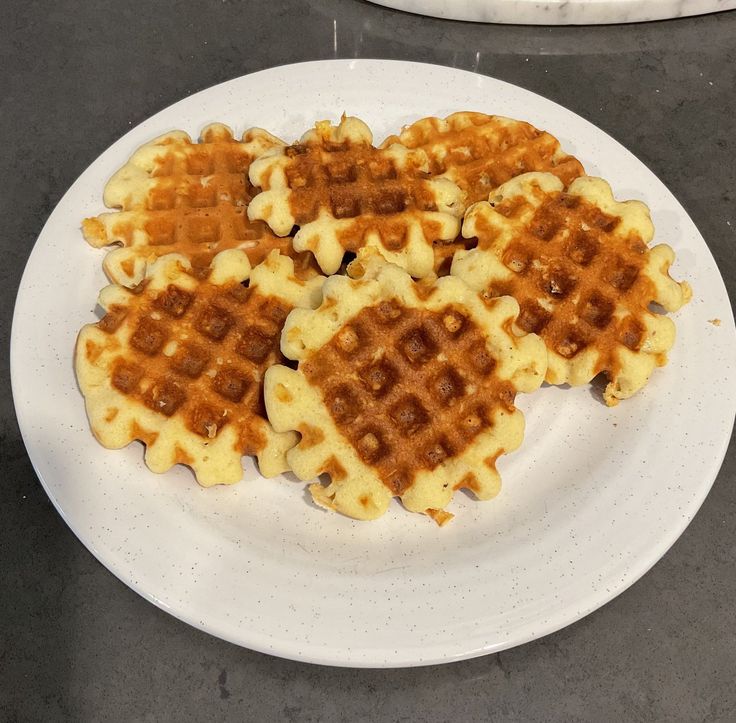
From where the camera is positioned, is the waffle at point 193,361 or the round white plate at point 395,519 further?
the waffle at point 193,361

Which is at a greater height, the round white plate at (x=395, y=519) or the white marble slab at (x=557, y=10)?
the white marble slab at (x=557, y=10)

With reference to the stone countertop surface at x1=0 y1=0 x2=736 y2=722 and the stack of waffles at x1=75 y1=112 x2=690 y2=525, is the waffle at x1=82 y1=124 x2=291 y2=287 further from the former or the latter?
the stone countertop surface at x1=0 y1=0 x2=736 y2=722

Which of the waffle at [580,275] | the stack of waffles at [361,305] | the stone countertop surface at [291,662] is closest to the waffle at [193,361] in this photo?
the stack of waffles at [361,305]

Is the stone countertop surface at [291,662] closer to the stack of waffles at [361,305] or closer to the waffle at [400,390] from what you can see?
the stack of waffles at [361,305]

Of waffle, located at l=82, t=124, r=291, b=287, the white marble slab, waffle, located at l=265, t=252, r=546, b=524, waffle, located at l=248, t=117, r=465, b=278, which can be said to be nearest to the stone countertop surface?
the white marble slab

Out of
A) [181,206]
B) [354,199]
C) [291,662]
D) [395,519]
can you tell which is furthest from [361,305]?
[291,662]

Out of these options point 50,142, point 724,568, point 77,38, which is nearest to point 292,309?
point 724,568
